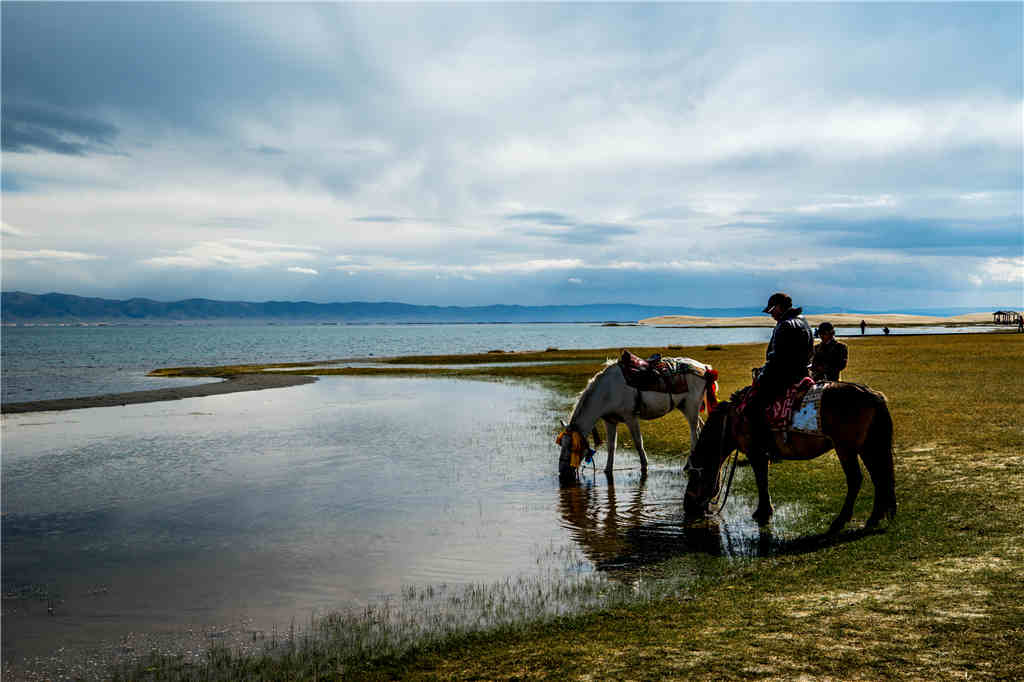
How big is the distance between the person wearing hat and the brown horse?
3358mm

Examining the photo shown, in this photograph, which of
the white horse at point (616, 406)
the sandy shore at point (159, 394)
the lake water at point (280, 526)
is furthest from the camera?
the sandy shore at point (159, 394)

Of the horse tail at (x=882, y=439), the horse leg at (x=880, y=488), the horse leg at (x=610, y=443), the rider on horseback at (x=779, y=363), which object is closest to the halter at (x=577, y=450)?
the horse leg at (x=610, y=443)

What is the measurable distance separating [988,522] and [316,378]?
44890 millimetres

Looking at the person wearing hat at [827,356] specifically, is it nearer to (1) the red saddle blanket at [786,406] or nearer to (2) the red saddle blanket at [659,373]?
(2) the red saddle blanket at [659,373]

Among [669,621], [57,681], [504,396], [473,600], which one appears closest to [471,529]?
[473,600]

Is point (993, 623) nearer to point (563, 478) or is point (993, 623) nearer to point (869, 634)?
point (869, 634)

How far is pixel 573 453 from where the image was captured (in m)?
14.3

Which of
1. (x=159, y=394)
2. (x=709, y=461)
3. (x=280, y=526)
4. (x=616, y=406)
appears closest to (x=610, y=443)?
(x=616, y=406)

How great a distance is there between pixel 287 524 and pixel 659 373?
812cm

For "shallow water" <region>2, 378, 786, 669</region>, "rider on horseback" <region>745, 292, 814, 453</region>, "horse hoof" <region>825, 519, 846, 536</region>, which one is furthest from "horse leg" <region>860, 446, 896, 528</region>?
"shallow water" <region>2, 378, 786, 669</region>

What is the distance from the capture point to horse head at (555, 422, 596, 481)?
14.3m

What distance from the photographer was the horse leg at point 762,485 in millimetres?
10562

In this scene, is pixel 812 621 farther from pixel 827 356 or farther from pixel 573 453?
pixel 573 453

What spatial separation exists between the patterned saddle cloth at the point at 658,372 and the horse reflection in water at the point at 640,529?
2.12 m
